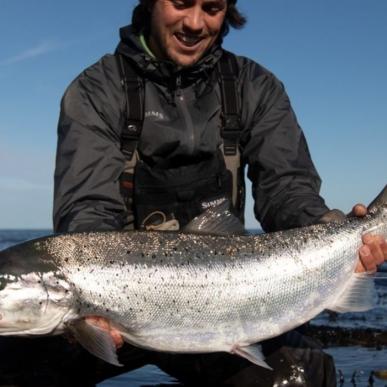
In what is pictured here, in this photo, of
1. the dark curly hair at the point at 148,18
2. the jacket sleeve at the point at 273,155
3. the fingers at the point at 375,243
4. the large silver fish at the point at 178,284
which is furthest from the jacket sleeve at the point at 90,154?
the fingers at the point at 375,243

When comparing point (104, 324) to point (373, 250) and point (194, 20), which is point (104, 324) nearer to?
point (373, 250)

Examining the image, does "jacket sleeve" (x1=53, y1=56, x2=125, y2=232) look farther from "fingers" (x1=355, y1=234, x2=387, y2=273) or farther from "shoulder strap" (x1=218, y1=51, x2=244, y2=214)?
"fingers" (x1=355, y1=234, x2=387, y2=273)

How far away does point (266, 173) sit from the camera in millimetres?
6676

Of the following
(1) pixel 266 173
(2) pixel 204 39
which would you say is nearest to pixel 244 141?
(1) pixel 266 173

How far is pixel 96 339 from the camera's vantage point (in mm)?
4918

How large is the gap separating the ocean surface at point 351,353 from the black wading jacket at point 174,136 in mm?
2288

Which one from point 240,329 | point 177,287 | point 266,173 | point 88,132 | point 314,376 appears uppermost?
point 88,132

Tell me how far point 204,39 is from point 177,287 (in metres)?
2.38

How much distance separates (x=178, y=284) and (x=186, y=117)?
6.09 feet

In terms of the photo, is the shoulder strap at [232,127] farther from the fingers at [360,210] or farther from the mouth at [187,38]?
the fingers at [360,210]

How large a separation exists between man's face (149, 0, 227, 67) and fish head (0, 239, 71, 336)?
235cm

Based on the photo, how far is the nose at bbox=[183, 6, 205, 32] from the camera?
636 cm

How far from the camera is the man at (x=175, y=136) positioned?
6211mm

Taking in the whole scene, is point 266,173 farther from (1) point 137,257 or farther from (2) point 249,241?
(1) point 137,257
